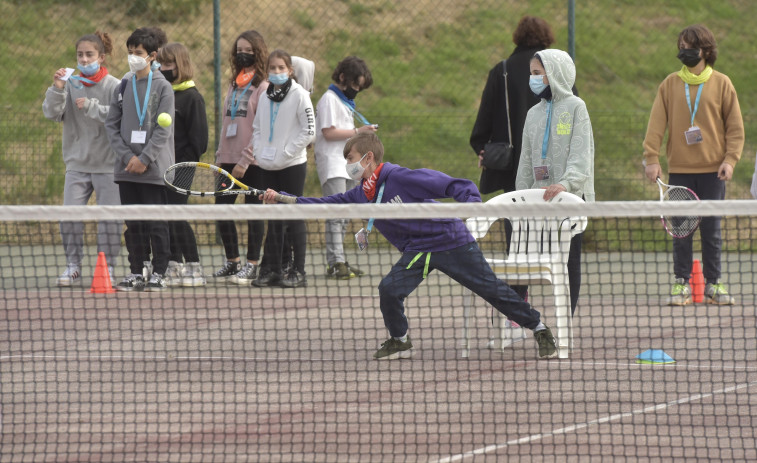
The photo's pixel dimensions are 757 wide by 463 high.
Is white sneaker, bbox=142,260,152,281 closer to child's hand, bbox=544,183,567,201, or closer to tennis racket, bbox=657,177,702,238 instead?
child's hand, bbox=544,183,567,201

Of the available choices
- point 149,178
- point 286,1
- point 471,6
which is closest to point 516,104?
point 149,178

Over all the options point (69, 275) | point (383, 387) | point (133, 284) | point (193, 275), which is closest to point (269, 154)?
point (193, 275)

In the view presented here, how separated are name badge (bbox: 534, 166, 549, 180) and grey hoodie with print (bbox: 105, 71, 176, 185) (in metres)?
3.07

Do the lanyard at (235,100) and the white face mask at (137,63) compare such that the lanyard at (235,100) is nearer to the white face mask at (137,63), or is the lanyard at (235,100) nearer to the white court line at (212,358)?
the white face mask at (137,63)

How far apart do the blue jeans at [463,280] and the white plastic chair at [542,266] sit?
25 centimetres

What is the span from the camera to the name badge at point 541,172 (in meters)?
6.89

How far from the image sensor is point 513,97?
25.7ft

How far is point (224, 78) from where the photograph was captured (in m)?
17.6

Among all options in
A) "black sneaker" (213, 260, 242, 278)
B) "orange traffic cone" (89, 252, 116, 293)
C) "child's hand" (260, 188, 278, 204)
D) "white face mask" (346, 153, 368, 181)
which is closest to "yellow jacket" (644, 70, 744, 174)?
"white face mask" (346, 153, 368, 181)

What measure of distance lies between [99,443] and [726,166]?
16.3ft

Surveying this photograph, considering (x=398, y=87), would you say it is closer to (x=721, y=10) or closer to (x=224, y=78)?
(x=224, y=78)

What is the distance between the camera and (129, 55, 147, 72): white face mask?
28.5 feet

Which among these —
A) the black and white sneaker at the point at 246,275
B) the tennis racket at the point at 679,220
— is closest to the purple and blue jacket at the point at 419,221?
the tennis racket at the point at 679,220

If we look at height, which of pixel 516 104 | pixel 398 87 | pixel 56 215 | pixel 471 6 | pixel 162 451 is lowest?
pixel 162 451
